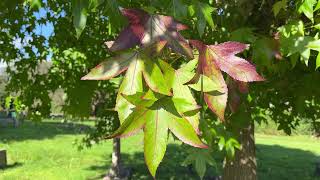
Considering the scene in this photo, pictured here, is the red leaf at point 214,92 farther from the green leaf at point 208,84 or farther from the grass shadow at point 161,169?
the grass shadow at point 161,169

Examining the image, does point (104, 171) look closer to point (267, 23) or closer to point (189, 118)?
point (267, 23)

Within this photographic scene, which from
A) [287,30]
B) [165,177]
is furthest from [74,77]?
[165,177]

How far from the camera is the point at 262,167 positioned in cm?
2005

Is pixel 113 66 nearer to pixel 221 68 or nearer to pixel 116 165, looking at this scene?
pixel 221 68

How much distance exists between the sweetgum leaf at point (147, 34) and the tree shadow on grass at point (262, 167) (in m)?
15.3

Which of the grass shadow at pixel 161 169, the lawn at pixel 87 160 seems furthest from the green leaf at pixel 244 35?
the grass shadow at pixel 161 169

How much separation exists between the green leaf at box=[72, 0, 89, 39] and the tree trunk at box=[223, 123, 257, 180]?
528 cm

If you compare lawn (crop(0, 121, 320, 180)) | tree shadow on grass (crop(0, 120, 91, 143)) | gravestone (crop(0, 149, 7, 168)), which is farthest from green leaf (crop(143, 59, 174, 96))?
tree shadow on grass (crop(0, 120, 91, 143))

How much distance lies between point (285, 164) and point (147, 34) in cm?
2166

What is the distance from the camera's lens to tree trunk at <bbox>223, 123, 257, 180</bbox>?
6.71 metres

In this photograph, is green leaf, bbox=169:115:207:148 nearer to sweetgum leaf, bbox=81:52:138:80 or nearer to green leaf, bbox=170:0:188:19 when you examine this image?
sweetgum leaf, bbox=81:52:138:80

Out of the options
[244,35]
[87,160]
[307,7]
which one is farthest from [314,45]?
[87,160]

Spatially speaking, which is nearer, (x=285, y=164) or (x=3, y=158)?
(x=3, y=158)

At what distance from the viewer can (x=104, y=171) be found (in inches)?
706
